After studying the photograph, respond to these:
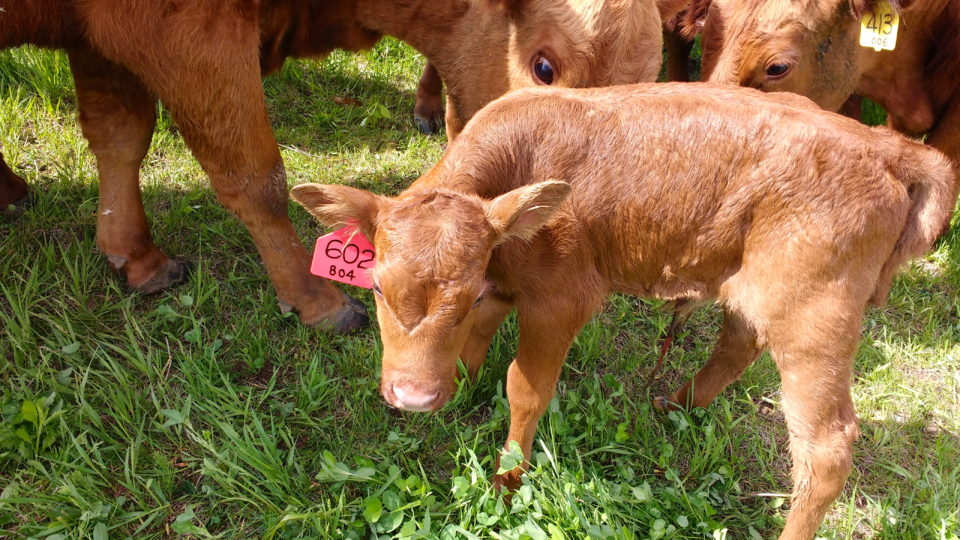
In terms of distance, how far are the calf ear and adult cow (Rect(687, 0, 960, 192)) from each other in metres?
1.99

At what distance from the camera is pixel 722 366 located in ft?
10.6

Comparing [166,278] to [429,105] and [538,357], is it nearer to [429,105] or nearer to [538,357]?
[538,357]

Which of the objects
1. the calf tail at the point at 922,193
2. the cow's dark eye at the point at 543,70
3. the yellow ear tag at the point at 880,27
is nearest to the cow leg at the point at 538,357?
the calf tail at the point at 922,193

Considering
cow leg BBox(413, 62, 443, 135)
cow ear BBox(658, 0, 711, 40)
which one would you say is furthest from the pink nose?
cow leg BBox(413, 62, 443, 135)

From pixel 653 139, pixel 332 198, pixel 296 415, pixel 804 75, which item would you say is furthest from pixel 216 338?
pixel 804 75

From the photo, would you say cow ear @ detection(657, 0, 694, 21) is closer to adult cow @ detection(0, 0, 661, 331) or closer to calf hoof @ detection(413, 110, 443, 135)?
adult cow @ detection(0, 0, 661, 331)

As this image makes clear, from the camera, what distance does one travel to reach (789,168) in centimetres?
239

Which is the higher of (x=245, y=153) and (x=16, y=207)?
(x=245, y=153)

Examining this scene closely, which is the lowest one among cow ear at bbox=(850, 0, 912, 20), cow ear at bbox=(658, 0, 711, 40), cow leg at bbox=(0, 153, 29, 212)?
cow leg at bbox=(0, 153, 29, 212)

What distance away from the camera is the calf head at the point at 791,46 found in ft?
12.2

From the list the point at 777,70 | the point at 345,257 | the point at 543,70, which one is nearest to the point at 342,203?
the point at 345,257

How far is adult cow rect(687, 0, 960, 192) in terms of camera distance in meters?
3.72

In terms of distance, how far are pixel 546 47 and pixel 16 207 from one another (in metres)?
2.99

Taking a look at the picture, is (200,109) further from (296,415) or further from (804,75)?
(804,75)
